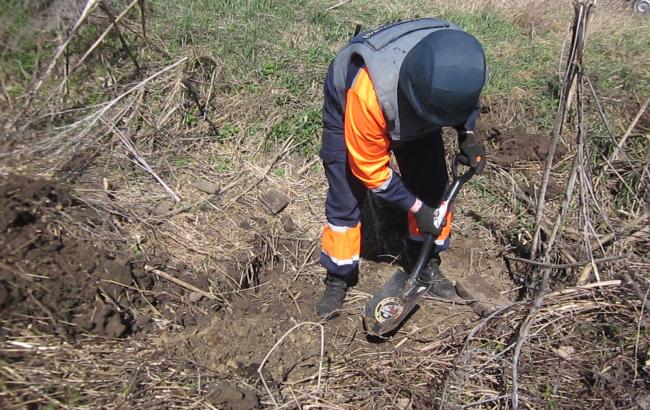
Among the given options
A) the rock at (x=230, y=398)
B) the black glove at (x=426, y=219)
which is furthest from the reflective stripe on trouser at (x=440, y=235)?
the rock at (x=230, y=398)

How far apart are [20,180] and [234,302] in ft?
4.75

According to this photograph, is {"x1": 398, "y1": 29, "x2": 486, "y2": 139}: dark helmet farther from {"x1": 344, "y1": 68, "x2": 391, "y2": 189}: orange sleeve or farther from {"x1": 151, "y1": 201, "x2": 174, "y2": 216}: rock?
{"x1": 151, "y1": 201, "x2": 174, "y2": 216}: rock

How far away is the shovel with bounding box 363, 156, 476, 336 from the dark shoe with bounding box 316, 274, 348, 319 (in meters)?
0.26

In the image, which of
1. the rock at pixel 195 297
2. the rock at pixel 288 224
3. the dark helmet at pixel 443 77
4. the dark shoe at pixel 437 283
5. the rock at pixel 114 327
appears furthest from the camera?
the rock at pixel 288 224

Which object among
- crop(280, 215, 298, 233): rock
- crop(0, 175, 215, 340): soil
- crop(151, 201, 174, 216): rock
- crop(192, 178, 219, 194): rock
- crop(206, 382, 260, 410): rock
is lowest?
crop(280, 215, 298, 233): rock

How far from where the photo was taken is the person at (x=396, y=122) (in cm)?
235

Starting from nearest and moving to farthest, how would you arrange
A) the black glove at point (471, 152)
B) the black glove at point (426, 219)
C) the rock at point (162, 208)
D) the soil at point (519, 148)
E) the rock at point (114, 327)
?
the rock at point (114, 327), the black glove at point (426, 219), the black glove at point (471, 152), the rock at point (162, 208), the soil at point (519, 148)

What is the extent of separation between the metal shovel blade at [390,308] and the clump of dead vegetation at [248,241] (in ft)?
0.46

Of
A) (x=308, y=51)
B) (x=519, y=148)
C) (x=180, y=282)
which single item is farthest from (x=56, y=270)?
(x=519, y=148)

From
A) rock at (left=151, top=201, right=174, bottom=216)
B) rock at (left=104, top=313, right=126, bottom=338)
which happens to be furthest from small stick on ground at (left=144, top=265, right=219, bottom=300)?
rock at (left=151, top=201, right=174, bottom=216)

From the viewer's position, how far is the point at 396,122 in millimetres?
2645

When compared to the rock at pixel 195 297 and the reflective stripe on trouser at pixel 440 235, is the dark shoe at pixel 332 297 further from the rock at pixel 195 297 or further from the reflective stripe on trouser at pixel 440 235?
the rock at pixel 195 297

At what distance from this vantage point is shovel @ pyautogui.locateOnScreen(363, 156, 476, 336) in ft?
10.2

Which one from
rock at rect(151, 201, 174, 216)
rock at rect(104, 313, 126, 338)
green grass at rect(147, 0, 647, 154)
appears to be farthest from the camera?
green grass at rect(147, 0, 647, 154)
